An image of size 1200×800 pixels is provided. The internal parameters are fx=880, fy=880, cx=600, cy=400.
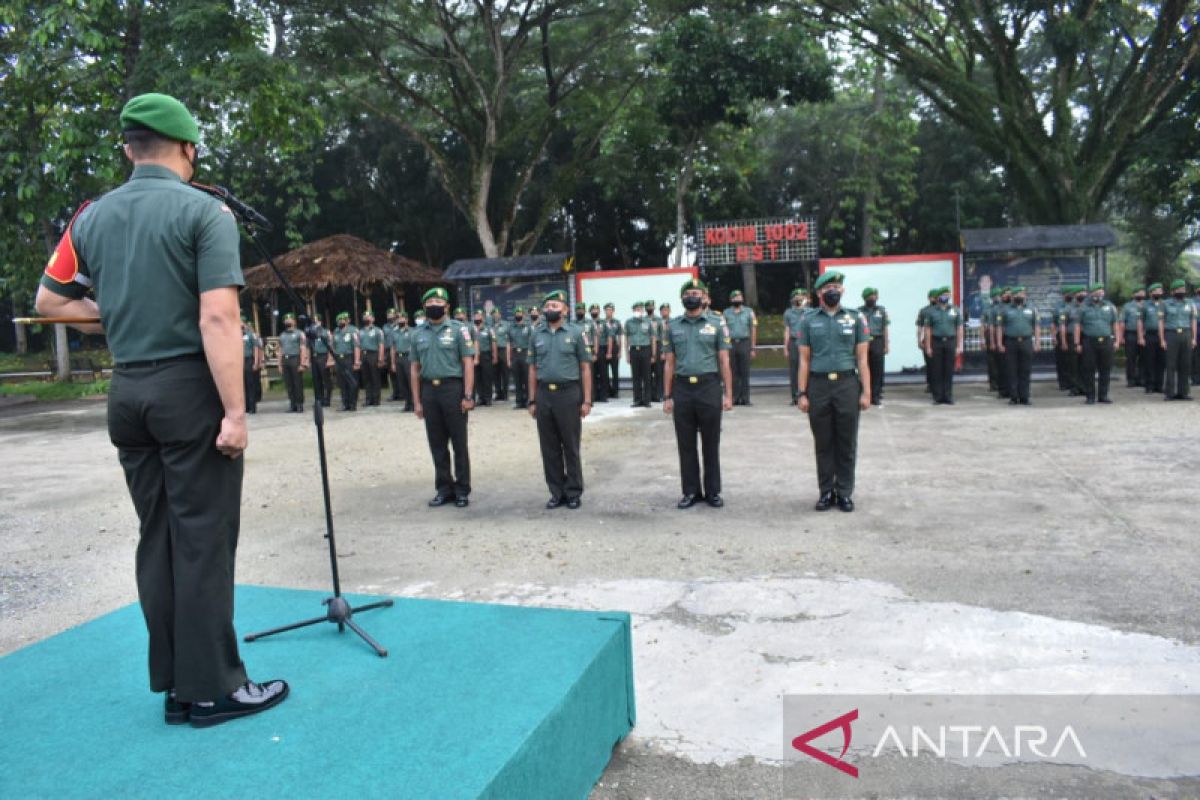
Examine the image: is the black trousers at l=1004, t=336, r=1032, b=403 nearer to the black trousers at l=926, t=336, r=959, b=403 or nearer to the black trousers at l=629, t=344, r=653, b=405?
the black trousers at l=926, t=336, r=959, b=403

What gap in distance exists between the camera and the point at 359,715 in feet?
8.46

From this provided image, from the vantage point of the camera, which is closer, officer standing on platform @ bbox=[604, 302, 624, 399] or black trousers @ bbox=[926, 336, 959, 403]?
black trousers @ bbox=[926, 336, 959, 403]

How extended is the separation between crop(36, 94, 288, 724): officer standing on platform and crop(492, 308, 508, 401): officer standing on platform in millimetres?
13224

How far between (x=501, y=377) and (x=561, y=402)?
9.44m

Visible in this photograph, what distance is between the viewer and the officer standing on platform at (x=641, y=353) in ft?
48.6

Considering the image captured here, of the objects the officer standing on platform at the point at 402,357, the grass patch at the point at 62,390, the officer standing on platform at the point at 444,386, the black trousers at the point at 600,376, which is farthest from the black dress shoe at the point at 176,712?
the grass patch at the point at 62,390

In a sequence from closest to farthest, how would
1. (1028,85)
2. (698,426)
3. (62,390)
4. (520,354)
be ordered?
(698,426)
(520,354)
(1028,85)
(62,390)

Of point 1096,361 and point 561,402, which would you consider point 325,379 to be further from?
point 1096,361

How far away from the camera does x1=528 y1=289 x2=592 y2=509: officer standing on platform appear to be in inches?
289

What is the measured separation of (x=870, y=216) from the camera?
26203 mm

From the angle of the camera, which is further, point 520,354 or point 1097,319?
point 520,354

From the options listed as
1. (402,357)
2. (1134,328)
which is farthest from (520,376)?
(1134,328)

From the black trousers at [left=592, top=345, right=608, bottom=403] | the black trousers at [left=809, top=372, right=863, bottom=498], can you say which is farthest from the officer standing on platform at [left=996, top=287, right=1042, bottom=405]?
the black trousers at [left=809, top=372, right=863, bottom=498]

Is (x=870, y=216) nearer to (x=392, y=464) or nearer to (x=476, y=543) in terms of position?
(x=392, y=464)
